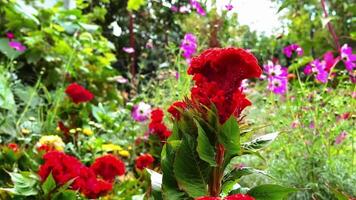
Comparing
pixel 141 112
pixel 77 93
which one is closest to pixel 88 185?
pixel 77 93

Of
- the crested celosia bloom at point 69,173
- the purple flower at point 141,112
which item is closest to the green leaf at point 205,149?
the crested celosia bloom at point 69,173

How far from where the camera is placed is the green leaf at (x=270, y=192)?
3.30ft

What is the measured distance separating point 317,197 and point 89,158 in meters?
1.07

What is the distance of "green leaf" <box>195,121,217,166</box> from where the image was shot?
95cm

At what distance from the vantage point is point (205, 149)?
96 centimetres

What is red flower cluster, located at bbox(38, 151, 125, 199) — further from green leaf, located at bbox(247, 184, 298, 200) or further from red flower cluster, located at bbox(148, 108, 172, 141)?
red flower cluster, located at bbox(148, 108, 172, 141)

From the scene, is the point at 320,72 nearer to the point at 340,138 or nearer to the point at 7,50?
the point at 340,138

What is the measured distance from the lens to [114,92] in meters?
4.41

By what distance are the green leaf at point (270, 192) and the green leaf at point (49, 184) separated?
0.64 m

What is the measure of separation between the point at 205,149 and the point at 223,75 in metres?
0.14

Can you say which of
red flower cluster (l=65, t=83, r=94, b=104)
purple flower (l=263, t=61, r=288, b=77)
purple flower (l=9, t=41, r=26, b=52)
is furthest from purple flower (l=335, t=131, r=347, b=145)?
purple flower (l=9, t=41, r=26, b=52)

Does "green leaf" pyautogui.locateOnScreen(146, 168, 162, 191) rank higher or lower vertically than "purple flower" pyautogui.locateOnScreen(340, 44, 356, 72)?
lower

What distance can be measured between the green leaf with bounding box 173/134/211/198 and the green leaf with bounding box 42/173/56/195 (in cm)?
57

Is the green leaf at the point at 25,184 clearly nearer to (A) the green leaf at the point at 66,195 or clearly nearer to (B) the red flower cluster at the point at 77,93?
(A) the green leaf at the point at 66,195
